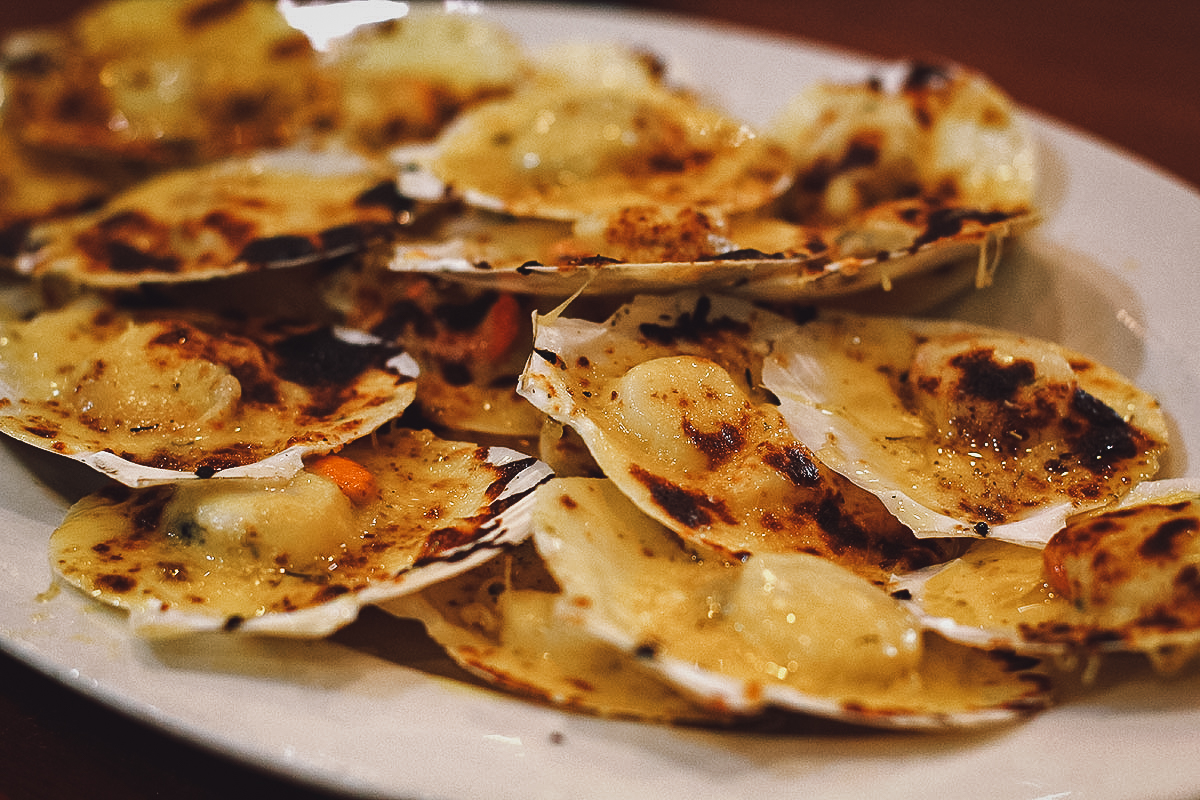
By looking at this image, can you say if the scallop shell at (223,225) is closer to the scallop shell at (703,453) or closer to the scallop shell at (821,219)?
the scallop shell at (821,219)

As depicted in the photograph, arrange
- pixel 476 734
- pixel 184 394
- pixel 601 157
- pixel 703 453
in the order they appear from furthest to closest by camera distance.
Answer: pixel 601 157 → pixel 184 394 → pixel 703 453 → pixel 476 734

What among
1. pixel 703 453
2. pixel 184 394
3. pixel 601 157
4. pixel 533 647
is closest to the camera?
pixel 533 647

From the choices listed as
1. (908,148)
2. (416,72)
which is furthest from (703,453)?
(416,72)

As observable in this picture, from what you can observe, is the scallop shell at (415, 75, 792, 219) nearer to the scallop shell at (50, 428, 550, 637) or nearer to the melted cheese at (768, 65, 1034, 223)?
the melted cheese at (768, 65, 1034, 223)

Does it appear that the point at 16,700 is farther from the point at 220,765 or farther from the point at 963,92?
the point at 963,92

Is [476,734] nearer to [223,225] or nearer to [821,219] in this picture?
[223,225]

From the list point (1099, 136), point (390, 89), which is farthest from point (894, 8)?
point (390, 89)
